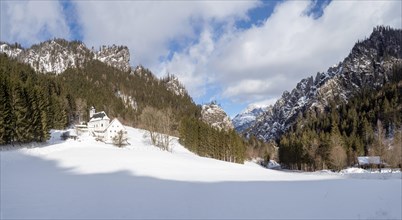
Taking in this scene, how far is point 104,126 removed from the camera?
130125 millimetres

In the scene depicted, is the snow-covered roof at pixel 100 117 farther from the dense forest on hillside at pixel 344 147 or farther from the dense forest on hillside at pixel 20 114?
the dense forest on hillside at pixel 344 147

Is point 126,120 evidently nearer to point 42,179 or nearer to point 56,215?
point 42,179

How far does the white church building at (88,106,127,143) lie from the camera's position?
4609 inches

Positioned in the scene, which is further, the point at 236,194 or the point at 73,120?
the point at 73,120

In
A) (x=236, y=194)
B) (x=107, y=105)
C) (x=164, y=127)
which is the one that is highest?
(x=107, y=105)

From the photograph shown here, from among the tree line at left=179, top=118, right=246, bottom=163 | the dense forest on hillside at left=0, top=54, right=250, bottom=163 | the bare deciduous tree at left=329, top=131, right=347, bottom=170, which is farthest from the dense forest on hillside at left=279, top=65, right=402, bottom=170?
the tree line at left=179, top=118, right=246, bottom=163

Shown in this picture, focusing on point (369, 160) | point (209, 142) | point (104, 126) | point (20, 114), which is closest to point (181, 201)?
point (20, 114)

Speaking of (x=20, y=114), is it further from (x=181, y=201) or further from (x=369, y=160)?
(x=369, y=160)

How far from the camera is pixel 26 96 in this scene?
68.2 metres

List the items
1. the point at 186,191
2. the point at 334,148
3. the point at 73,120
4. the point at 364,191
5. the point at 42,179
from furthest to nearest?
the point at 73,120 < the point at 334,148 < the point at 42,179 < the point at 186,191 < the point at 364,191

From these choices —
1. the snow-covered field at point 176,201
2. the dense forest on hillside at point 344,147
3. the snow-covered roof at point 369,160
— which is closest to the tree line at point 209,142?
the dense forest on hillside at point 344,147

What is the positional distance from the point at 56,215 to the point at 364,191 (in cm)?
2109

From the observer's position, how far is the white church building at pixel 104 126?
11706cm

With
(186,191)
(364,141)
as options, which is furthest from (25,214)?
(364,141)
